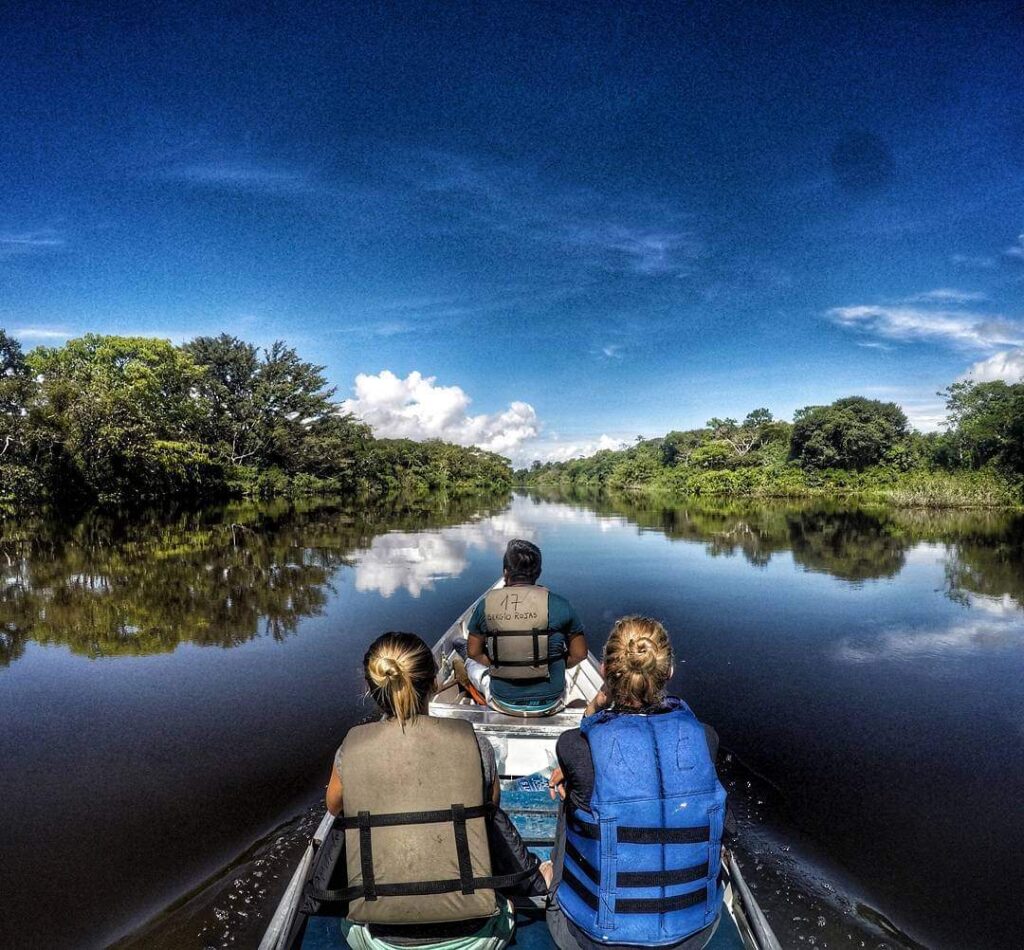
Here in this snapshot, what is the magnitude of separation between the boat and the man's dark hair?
2.59ft

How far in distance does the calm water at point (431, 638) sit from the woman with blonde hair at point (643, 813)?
170cm

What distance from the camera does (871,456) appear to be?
43281mm

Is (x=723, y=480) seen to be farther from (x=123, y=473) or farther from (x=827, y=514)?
(x=123, y=473)

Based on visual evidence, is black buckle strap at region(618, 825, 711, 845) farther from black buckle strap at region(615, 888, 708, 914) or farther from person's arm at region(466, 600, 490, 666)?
person's arm at region(466, 600, 490, 666)

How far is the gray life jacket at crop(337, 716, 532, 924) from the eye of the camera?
1.83m

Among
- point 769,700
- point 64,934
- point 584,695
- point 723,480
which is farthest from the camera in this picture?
point 723,480

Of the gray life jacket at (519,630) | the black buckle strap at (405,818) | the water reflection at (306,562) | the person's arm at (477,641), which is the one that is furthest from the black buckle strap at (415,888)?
the water reflection at (306,562)

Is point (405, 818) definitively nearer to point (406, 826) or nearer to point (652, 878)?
point (406, 826)

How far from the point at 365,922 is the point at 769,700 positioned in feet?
17.1

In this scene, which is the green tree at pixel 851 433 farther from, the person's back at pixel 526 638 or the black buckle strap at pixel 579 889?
the black buckle strap at pixel 579 889

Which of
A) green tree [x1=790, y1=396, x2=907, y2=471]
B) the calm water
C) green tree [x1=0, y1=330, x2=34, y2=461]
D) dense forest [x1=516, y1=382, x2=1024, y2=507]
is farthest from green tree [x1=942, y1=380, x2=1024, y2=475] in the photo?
green tree [x1=0, y1=330, x2=34, y2=461]

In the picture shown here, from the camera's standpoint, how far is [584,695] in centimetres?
486

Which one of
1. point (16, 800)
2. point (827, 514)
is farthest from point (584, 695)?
point (827, 514)

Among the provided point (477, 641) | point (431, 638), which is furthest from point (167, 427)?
point (477, 641)
